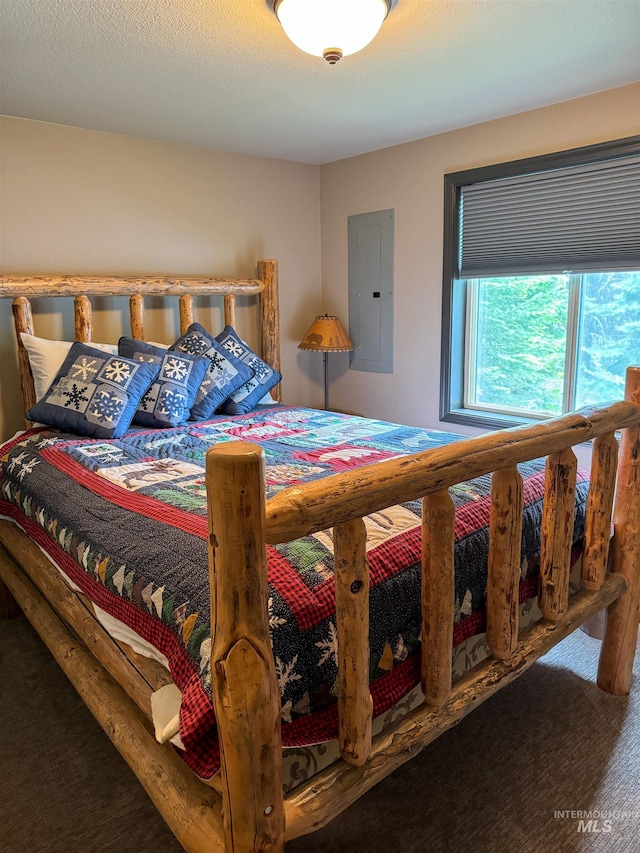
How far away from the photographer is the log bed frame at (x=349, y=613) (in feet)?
3.10

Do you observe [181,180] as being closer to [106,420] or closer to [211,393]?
[211,393]

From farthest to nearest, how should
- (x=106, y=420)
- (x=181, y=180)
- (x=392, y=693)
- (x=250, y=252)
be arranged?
(x=250, y=252) → (x=181, y=180) → (x=106, y=420) → (x=392, y=693)

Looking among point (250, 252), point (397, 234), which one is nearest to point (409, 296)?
point (397, 234)

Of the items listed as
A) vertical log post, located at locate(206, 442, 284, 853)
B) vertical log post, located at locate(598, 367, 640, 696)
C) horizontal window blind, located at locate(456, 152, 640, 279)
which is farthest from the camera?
horizontal window blind, located at locate(456, 152, 640, 279)

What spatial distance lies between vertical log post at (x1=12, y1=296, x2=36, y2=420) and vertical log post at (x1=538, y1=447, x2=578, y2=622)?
239 cm

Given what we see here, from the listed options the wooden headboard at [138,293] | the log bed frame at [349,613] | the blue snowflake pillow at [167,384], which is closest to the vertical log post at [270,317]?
the wooden headboard at [138,293]

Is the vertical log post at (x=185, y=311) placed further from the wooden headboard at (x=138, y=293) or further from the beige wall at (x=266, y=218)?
the beige wall at (x=266, y=218)

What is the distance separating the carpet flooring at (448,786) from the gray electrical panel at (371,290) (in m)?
2.20

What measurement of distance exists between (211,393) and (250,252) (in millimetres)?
1177

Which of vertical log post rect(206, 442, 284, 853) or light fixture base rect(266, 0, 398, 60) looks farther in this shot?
light fixture base rect(266, 0, 398, 60)

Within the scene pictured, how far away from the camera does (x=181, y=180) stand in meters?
3.36

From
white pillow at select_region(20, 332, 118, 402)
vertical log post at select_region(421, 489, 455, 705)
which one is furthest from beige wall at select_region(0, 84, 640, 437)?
vertical log post at select_region(421, 489, 455, 705)

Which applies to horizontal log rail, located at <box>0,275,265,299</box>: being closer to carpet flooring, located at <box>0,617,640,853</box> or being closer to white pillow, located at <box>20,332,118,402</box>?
white pillow, located at <box>20,332,118,402</box>

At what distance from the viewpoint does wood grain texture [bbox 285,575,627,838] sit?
1124 mm
